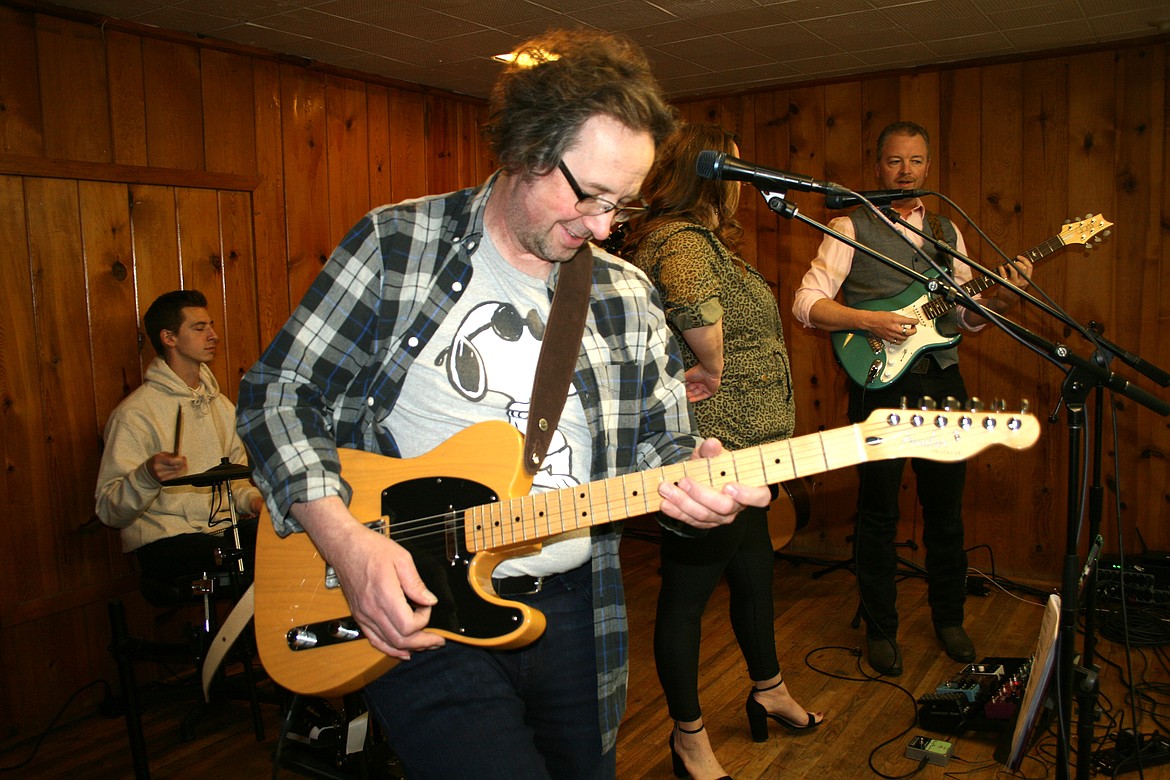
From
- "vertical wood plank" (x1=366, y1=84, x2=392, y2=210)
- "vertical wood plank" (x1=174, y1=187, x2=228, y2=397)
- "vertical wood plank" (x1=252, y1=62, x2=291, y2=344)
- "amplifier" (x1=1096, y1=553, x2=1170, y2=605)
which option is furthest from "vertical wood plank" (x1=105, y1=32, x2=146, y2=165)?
"amplifier" (x1=1096, y1=553, x2=1170, y2=605)

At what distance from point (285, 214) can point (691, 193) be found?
A: 2534 mm

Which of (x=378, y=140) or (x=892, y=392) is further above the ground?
(x=378, y=140)

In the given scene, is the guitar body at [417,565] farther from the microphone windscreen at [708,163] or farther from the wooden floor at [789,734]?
the wooden floor at [789,734]

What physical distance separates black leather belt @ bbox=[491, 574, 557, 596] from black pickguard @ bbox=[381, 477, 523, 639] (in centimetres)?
8

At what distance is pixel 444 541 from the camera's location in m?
1.35

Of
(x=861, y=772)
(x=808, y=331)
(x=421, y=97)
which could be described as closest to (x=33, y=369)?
(x=421, y=97)

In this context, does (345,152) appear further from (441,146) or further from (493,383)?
(493,383)

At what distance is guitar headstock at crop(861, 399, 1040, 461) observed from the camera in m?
1.18

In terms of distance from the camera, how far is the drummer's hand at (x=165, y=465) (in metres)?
2.96

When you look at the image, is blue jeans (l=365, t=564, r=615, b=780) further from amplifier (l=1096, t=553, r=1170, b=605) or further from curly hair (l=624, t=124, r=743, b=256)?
amplifier (l=1096, t=553, r=1170, b=605)

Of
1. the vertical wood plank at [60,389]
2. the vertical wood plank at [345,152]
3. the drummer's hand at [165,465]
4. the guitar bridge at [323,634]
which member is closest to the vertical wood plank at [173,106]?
the vertical wood plank at [60,389]

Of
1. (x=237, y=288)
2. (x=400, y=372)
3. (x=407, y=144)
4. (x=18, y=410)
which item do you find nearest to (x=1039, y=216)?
(x=407, y=144)

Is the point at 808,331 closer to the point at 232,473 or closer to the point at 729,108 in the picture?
the point at 729,108

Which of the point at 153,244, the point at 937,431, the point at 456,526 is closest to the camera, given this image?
the point at 937,431
